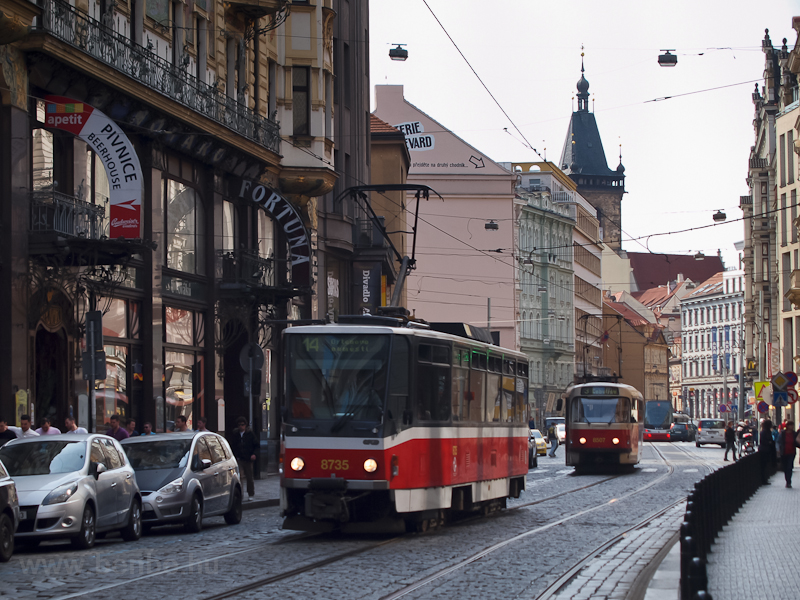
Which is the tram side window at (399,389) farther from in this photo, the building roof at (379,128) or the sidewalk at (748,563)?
the building roof at (379,128)

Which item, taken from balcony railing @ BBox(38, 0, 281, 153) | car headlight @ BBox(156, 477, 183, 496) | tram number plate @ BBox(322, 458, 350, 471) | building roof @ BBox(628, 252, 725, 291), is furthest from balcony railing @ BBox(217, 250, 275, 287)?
building roof @ BBox(628, 252, 725, 291)

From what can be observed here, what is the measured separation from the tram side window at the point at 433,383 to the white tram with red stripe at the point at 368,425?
0.05 ft

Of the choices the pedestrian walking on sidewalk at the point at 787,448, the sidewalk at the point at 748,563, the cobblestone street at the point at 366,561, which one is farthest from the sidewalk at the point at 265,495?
the pedestrian walking on sidewalk at the point at 787,448

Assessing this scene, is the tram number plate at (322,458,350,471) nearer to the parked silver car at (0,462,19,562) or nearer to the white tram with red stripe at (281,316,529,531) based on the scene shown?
the white tram with red stripe at (281,316,529,531)

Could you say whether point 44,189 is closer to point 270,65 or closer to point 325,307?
point 270,65

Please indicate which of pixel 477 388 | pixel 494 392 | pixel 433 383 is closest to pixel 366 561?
pixel 433 383

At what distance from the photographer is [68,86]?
24.9 metres

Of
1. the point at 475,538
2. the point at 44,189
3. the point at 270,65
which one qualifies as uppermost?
the point at 270,65

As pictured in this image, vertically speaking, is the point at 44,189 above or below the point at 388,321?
above

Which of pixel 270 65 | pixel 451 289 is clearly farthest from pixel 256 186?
pixel 451 289

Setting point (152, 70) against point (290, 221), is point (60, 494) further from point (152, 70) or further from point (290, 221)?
point (290, 221)

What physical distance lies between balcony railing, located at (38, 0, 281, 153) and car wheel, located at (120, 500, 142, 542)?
30.3ft

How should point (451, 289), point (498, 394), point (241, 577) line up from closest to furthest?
point (241, 577), point (498, 394), point (451, 289)

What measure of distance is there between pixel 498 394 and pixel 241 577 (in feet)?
32.8
